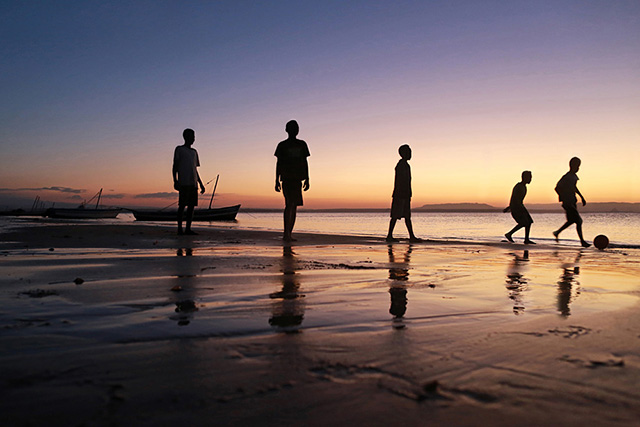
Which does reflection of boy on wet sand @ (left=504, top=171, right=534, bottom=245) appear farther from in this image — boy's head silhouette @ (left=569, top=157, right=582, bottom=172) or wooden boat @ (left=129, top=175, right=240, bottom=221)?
wooden boat @ (left=129, top=175, right=240, bottom=221)

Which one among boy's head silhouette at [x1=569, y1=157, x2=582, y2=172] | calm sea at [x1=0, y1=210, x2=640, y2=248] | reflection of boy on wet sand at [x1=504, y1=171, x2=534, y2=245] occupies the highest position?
boy's head silhouette at [x1=569, y1=157, x2=582, y2=172]

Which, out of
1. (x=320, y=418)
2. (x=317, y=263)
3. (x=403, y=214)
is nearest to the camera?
(x=320, y=418)

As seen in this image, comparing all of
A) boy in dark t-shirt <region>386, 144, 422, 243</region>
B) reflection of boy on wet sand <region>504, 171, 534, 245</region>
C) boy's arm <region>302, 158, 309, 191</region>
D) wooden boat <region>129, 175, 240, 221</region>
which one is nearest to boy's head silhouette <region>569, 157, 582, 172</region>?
reflection of boy on wet sand <region>504, 171, 534, 245</region>

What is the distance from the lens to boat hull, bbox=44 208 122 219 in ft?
127

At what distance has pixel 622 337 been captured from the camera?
212 centimetres

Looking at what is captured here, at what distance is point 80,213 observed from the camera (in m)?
40.5

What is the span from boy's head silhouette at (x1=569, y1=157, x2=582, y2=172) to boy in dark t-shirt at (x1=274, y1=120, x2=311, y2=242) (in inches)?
278

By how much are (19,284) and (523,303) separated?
12.4ft

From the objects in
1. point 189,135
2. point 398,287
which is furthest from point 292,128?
point 398,287

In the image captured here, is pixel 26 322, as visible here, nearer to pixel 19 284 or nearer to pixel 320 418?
pixel 19 284

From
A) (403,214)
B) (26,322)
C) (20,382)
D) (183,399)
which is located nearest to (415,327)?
(183,399)

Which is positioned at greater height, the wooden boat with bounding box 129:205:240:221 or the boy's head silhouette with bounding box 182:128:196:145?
the boy's head silhouette with bounding box 182:128:196:145

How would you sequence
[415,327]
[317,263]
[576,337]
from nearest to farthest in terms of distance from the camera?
[576,337] → [415,327] → [317,263]

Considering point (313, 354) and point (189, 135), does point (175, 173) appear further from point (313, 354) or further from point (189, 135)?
point (313, 354)
